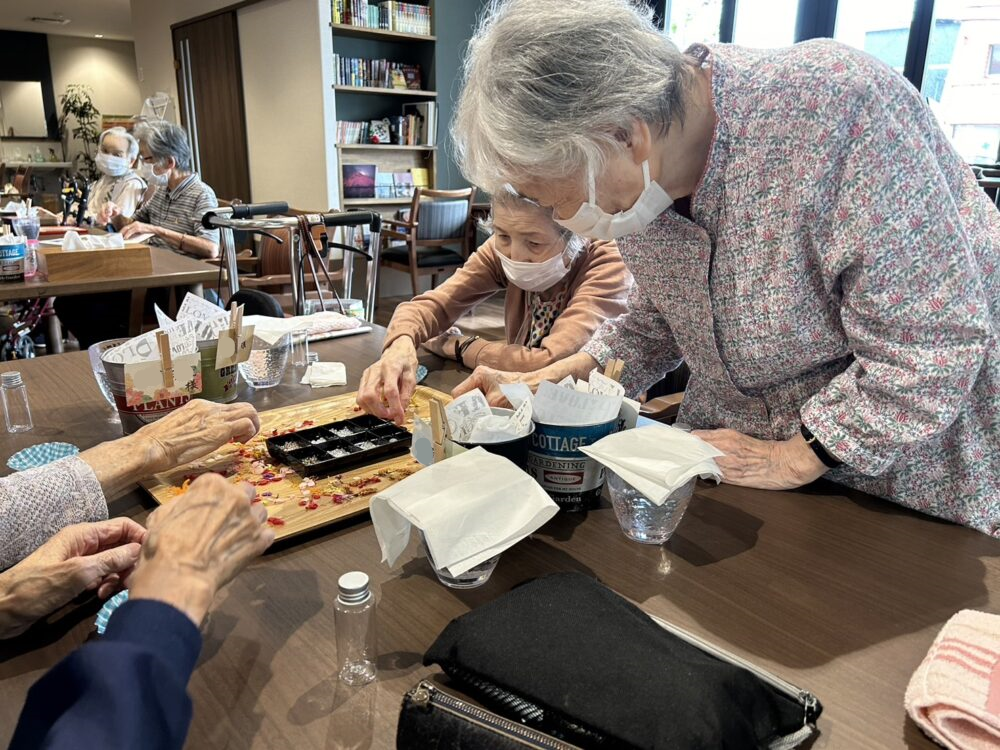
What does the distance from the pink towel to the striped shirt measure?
12.9 ft

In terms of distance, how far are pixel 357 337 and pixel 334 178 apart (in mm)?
4280

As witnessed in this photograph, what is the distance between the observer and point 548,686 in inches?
23.1

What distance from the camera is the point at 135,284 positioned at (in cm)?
259

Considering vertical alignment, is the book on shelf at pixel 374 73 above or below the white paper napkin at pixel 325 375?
above

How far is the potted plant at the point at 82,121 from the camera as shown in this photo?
11718mm

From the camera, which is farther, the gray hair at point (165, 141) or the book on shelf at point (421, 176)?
the book on shelf at point (421, 176)

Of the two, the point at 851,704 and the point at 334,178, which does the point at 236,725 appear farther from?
the point at 334,178

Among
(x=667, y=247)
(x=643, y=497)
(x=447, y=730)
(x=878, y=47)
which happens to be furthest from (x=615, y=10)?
(x=878, y=47)

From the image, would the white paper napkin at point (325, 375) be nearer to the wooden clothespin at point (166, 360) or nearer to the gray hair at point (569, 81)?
the wooden clothespin at point (166, 360)

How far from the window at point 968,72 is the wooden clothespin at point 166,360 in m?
4.44

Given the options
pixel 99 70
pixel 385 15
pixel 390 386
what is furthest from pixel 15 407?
pixel 99 70

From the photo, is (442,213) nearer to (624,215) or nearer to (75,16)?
(624,215)

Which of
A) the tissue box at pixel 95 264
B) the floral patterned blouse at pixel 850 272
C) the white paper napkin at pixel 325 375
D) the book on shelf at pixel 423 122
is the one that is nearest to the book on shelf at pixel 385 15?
the book on shelf at pixel 423 122

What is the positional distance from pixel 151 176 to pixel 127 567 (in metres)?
4.64
